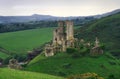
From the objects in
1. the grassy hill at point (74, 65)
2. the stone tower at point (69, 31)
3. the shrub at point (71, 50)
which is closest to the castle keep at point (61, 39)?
the stone tower at point (69, 31)

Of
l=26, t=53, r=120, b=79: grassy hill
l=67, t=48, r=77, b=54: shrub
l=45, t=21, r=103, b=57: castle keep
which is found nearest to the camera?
l=26, t=53, r=120, b=79: grassy hill

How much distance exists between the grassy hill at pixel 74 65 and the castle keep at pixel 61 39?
2.20 m

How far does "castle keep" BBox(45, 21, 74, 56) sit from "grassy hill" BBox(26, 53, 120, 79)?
2203 mm

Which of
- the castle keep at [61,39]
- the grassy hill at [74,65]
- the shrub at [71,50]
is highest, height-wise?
the castle keep at [61,39]

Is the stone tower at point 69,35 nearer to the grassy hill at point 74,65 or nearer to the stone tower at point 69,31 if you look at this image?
the stone tower at point 69,31

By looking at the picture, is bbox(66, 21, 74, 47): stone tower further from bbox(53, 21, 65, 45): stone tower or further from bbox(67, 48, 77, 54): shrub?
bbox(67, 48, 77, 54): shrub

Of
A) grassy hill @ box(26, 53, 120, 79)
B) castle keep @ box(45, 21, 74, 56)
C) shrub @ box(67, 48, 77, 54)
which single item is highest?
→ castle keep @ box(45, 21, 74, 56)

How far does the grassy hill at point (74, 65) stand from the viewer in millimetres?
107137

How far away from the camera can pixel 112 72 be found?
4227 inches

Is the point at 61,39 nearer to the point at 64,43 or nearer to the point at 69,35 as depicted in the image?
the point at 69,35

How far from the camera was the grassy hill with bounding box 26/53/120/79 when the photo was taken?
107m

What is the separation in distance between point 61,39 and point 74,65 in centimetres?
1337

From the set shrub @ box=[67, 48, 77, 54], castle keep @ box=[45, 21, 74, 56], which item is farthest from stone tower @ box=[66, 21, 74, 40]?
shrub @ box=[67, 48, 77, 54]

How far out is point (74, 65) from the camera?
363 ft
